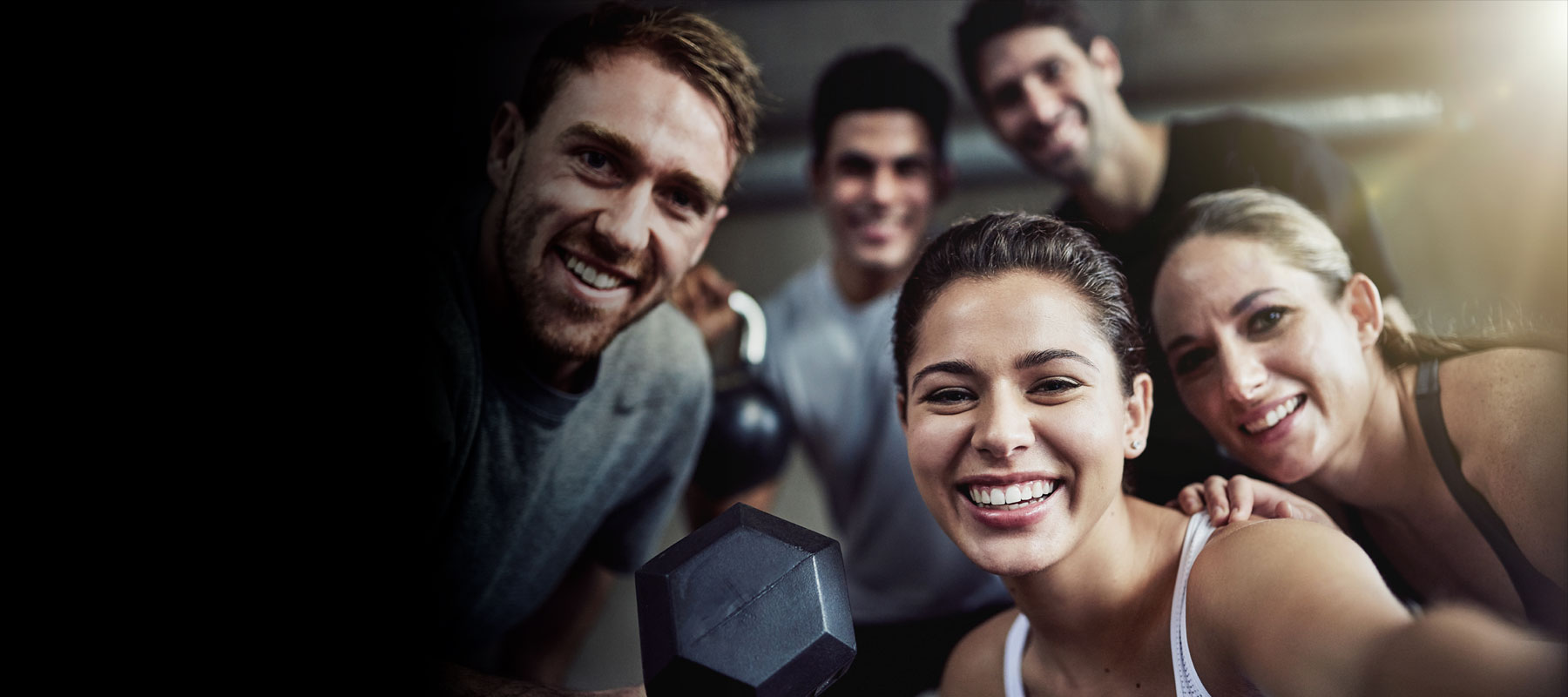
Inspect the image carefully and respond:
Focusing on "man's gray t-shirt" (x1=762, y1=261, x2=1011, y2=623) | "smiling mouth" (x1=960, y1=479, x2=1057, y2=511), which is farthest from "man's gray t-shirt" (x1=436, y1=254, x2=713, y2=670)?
"smiling mouth" (x1=960, y1=479, x2=1057, y2=511)

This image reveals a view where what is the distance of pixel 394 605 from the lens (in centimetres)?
145

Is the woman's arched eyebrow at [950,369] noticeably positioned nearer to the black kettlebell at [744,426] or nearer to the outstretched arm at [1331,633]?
the outstretched arm at [1331,633]

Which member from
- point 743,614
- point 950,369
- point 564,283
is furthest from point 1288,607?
point 564,283

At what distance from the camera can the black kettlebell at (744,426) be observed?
182 cm

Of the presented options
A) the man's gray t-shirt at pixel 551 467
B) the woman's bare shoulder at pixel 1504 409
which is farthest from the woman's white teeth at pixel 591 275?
the woman's bare shoulder at pixel 1504 409

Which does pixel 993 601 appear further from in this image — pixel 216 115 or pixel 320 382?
pixel 216 115

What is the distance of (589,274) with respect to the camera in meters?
1.46

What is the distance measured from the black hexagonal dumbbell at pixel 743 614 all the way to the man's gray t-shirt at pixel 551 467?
0.48 meters

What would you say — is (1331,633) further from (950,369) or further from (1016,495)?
(950,369)

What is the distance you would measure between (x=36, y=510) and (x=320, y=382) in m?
0.46

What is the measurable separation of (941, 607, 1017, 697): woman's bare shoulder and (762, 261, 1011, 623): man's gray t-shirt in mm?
325

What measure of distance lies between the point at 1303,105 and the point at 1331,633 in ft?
5.42

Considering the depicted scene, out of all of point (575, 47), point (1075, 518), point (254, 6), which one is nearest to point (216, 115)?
point (254, 6)

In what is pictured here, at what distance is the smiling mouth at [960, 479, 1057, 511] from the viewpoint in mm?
1177
